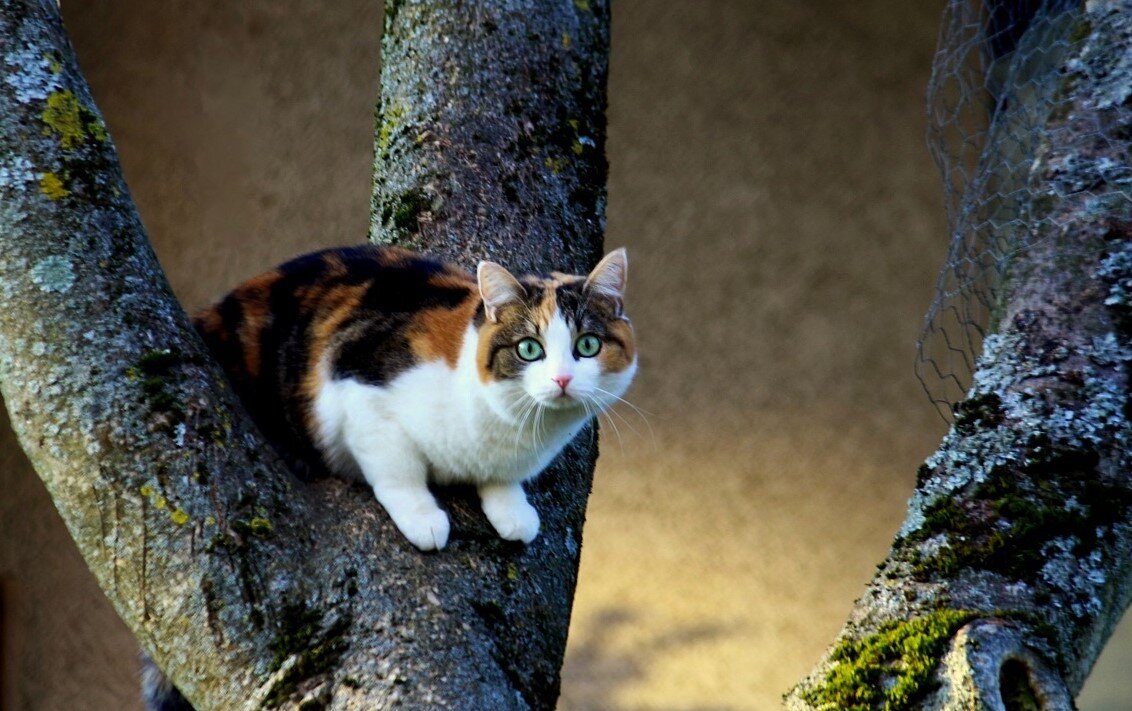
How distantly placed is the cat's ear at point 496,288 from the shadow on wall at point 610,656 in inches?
72.9

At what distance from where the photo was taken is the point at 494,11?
1.50 m

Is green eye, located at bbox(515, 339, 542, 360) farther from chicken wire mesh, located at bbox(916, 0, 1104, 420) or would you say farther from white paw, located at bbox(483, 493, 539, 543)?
chicken wire mesh, located at bbox(916, 0, 1104, 420)

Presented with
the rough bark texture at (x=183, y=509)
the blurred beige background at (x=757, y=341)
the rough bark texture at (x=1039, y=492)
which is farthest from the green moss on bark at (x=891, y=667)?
the blurred beige background at (x=757, y=341)

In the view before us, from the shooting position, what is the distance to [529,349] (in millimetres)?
1274

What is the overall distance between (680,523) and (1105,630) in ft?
6.49

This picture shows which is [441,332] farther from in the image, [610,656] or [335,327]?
[610,656]

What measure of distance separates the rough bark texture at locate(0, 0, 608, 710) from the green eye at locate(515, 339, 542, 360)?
216 mm

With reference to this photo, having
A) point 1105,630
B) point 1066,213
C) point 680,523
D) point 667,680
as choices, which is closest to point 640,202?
point 680,523

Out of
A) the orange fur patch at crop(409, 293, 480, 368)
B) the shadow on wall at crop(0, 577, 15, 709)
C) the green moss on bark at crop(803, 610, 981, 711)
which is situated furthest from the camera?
the shadow on wall at crop(0, 577, 15, 709)

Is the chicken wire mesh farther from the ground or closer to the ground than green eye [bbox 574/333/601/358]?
farther from the ground

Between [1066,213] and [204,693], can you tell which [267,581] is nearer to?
[204,693]

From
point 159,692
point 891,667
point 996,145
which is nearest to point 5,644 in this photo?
point 159,692

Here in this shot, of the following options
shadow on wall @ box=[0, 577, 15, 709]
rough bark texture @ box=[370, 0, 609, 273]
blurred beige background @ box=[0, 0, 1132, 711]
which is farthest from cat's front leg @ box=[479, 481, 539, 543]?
shadow on wall @ box=[0, 577, 15, 709]

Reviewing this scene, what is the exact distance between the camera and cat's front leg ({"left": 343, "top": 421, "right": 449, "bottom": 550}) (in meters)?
1.12
